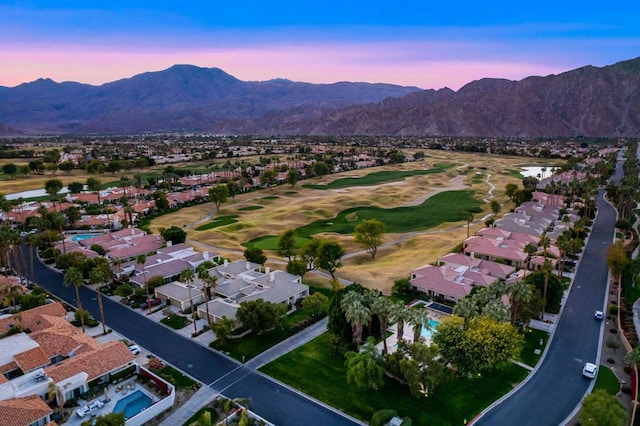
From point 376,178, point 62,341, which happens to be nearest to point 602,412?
point 62,341

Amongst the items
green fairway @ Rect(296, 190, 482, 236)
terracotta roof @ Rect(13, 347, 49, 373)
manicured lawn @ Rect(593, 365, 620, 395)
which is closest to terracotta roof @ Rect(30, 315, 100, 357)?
terracotta roof @ Rect(13, 347, 49, 373)

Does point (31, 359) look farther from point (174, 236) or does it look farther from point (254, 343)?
point (174, 236)

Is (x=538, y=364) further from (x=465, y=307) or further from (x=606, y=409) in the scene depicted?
(x=606, y=409)

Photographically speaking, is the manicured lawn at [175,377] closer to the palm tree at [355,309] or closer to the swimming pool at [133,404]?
the swimming pool at [133,404]

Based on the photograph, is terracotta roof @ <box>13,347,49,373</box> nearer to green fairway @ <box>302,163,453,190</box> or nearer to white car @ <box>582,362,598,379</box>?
white car @ <box>582,362,598,379</box>

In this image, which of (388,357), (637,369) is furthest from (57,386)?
(637,369)

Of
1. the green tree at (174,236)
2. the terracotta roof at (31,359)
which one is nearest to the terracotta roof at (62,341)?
the terracotta roof at (31,359)

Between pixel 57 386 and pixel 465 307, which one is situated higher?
pixel 465 307
